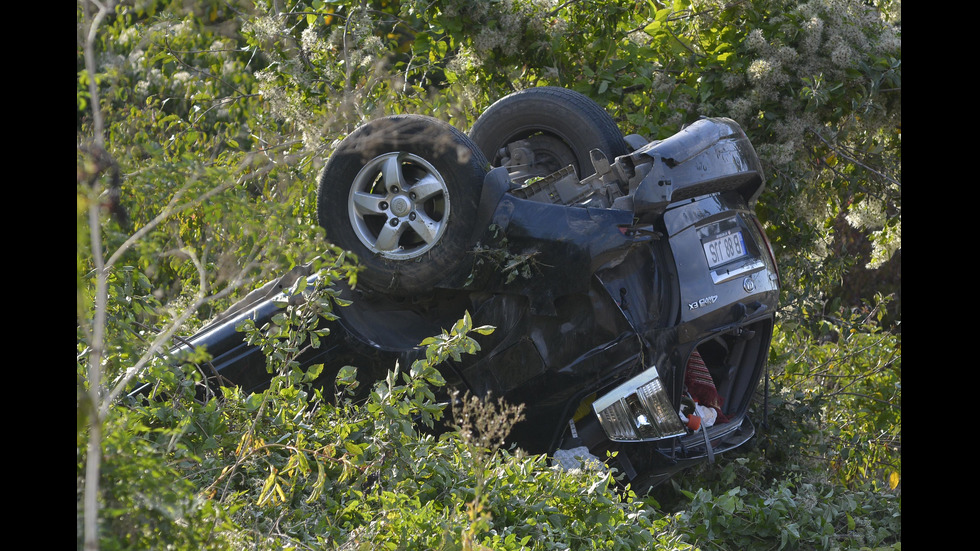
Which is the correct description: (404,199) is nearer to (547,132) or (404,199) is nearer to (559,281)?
(559,281)

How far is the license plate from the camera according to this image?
188 inches

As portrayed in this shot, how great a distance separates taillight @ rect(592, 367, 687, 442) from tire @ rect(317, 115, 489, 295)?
0.90m

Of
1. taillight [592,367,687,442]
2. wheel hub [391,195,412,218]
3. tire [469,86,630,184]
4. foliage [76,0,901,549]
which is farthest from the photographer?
tire [469,86,630,184]

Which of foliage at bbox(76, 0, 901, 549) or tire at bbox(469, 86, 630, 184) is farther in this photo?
tire at bbox(469, 86, 630, 184)

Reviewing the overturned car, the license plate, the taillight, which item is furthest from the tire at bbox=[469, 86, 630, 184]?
the taillight

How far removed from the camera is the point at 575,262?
4.54 m

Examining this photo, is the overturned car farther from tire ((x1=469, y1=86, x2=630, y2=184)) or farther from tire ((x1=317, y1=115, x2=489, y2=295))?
tire ((x1=469, y1=86, x2=630, y2=184))

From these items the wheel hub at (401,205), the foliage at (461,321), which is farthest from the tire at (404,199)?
the foliage at (461,321)

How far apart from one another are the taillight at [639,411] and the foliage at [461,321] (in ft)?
1.35

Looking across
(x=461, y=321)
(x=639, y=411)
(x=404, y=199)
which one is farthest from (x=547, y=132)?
(x=461, y=321)

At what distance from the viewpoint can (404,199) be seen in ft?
15.5

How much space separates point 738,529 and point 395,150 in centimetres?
223

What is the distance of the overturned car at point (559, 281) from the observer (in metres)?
4.61

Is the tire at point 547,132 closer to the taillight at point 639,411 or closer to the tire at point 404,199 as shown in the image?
the tire at point 404,199
